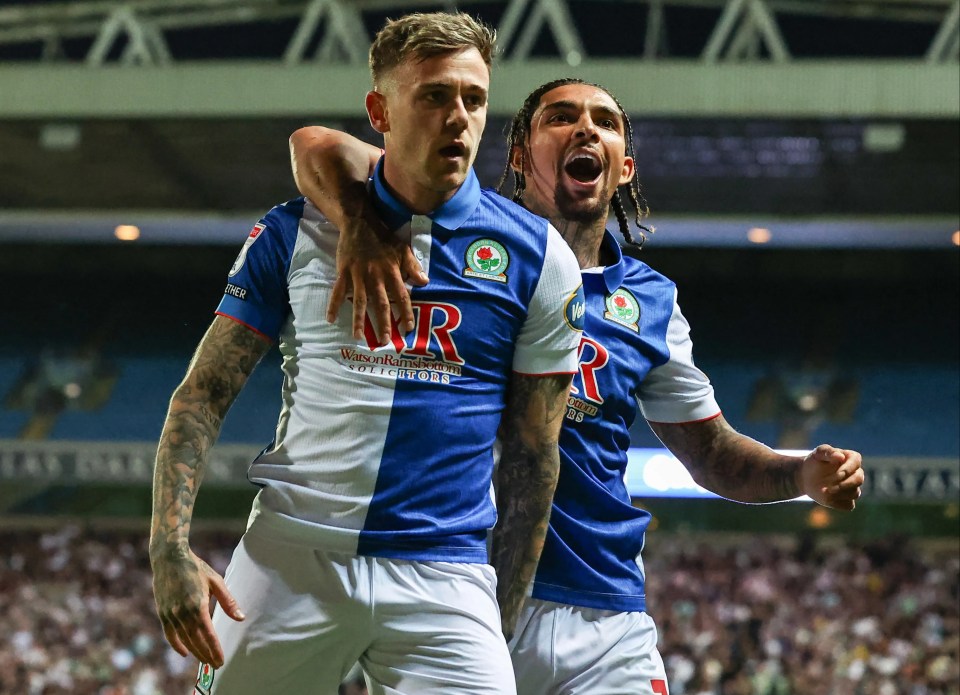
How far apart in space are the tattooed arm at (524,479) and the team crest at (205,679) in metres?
0.59

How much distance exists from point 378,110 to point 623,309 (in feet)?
2.79

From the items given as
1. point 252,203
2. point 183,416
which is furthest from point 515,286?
point 252,203

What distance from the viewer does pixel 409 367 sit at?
6.63 ft

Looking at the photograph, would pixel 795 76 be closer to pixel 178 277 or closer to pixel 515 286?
pixel 178 277

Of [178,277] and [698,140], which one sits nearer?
[698,140]

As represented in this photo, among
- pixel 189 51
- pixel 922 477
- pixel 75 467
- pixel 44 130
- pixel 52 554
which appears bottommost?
pixel 52 554

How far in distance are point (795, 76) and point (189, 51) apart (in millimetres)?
10303

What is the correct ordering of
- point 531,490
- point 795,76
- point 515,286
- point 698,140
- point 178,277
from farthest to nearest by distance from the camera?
1. point 178,277
2. point 698,140
3. point 795,76
4. point 531,490
5. point 515,286

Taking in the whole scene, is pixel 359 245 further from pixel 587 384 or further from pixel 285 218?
pixel 587 384

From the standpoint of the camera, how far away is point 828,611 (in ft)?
38.5

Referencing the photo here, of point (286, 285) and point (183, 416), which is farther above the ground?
point (286, 285)

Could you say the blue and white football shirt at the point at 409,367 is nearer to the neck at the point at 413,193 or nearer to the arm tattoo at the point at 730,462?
the neck at the point at 413,193

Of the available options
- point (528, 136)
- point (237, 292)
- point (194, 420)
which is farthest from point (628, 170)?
point (194, 420)

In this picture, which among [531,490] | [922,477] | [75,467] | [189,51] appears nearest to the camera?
[531,490]
